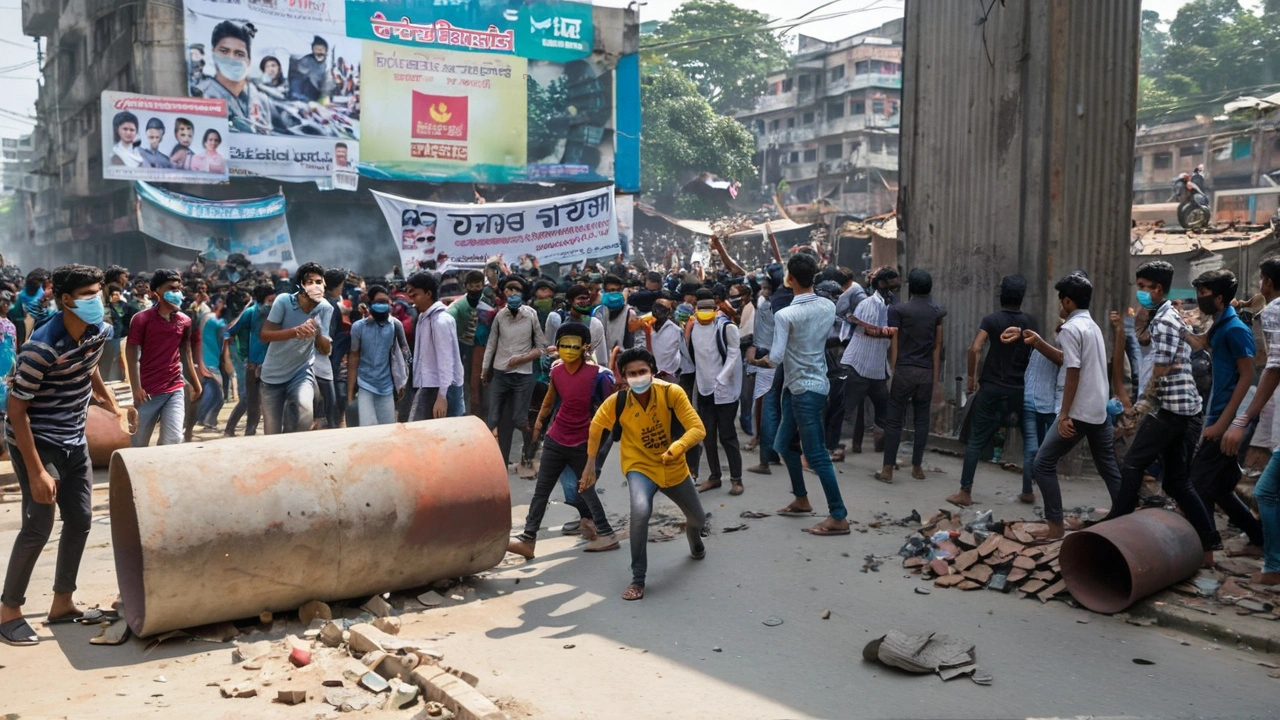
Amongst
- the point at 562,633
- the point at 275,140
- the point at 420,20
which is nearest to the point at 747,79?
the point at 420,20

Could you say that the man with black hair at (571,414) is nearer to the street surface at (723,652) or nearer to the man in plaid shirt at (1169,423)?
the street surface at (723,652)

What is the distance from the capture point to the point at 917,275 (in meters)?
8.80

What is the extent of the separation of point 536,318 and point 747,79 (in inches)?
2378

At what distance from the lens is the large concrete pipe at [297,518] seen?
16.2ft

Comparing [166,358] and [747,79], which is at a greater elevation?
[747,79]

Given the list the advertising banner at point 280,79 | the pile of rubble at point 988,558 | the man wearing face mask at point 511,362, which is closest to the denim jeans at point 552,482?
the man wearing face mask at point 511,362

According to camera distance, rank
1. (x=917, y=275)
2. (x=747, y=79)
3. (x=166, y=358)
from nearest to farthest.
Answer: (x=166, y=358) → (x=917, y=275) → (x=747, y=79)

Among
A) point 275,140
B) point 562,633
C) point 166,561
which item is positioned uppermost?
point 275,140

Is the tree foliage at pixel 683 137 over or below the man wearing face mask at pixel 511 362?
over

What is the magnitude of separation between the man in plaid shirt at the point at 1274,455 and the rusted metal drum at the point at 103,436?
8535 mm

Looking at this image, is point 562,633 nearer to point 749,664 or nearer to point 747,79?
point 749,664

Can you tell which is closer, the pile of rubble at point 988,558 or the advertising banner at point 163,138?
the pile of rubble at point 988,558

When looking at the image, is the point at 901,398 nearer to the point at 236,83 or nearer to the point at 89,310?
the point at 89,310

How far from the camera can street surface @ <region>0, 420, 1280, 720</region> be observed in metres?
4.34
